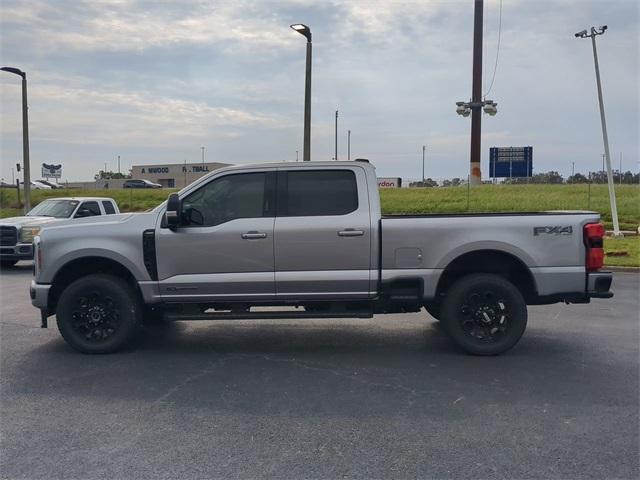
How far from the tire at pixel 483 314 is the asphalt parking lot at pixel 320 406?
0.20m

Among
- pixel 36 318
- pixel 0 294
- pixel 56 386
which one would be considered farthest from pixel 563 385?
pixel 0 294

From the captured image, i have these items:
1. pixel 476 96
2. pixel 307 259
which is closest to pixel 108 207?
pixel 307 259

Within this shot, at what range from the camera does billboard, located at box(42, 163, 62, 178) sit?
75812mm

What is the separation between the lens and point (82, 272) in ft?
21.4

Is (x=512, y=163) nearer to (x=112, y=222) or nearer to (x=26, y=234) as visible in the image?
(x=26, y=234)

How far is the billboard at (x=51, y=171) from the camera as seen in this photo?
75.8 metres

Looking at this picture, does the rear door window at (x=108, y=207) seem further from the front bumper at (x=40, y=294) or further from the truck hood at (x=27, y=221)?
the front bumper at (x=40, y=294)

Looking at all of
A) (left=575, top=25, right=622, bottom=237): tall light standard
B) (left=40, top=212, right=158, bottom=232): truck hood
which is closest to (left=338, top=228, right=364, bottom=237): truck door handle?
(left=40, top=212, right=158, bottom=232): truck hood

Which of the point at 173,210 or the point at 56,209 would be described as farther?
the point at 56,209

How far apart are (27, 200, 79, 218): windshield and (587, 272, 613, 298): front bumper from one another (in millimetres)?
11873

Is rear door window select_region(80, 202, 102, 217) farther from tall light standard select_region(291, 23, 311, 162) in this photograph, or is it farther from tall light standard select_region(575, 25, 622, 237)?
tall light standard select_region(575, 25, 622, 237)

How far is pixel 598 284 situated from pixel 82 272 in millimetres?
5522

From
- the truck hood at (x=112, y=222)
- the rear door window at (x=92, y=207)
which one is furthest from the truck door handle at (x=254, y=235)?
the rear door window at (x=92, y=207)

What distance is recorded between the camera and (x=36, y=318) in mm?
8289
